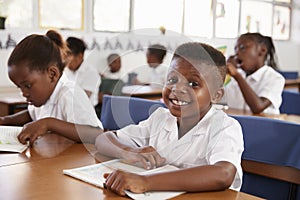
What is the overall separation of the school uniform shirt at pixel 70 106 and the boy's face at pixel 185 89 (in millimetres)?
447

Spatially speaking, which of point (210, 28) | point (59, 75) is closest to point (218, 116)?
point (59, 75)

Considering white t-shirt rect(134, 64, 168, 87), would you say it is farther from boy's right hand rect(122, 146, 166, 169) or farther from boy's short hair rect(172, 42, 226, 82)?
boy's right hand rect(122, 146, 166, 169)

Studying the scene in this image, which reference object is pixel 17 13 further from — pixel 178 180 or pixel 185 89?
pixel 178 180

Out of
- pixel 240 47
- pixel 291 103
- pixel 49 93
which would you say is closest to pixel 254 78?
pixel 240 47

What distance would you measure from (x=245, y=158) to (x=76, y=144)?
0.65m

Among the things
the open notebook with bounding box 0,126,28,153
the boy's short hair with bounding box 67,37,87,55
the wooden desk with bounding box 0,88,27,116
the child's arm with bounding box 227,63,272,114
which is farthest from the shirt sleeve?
the boy's short hair with bounding box 67,37,87,55

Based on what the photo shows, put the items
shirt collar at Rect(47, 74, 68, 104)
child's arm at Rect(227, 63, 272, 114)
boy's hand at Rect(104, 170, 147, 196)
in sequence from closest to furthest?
boy's hand at Rect(104, 170, 147, 196), shirt collar at Rect(47, 74, 68, 104), child's arm at Rect(227, 63, 272, 114)

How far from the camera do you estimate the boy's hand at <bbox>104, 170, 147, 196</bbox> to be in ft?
2.85

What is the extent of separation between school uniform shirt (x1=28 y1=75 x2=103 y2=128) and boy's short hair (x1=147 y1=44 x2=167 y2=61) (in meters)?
0.33

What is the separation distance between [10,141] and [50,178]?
17.8 inches

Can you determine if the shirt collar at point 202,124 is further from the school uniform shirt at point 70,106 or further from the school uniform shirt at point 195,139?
the school uniform shirt at point 70,106

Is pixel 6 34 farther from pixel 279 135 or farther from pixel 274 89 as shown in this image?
pixel 279 135

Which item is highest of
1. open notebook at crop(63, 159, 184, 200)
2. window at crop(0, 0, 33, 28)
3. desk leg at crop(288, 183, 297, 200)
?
window at crop(0, 0, 33, 28)

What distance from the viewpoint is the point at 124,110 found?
Result: 1.38 meters
